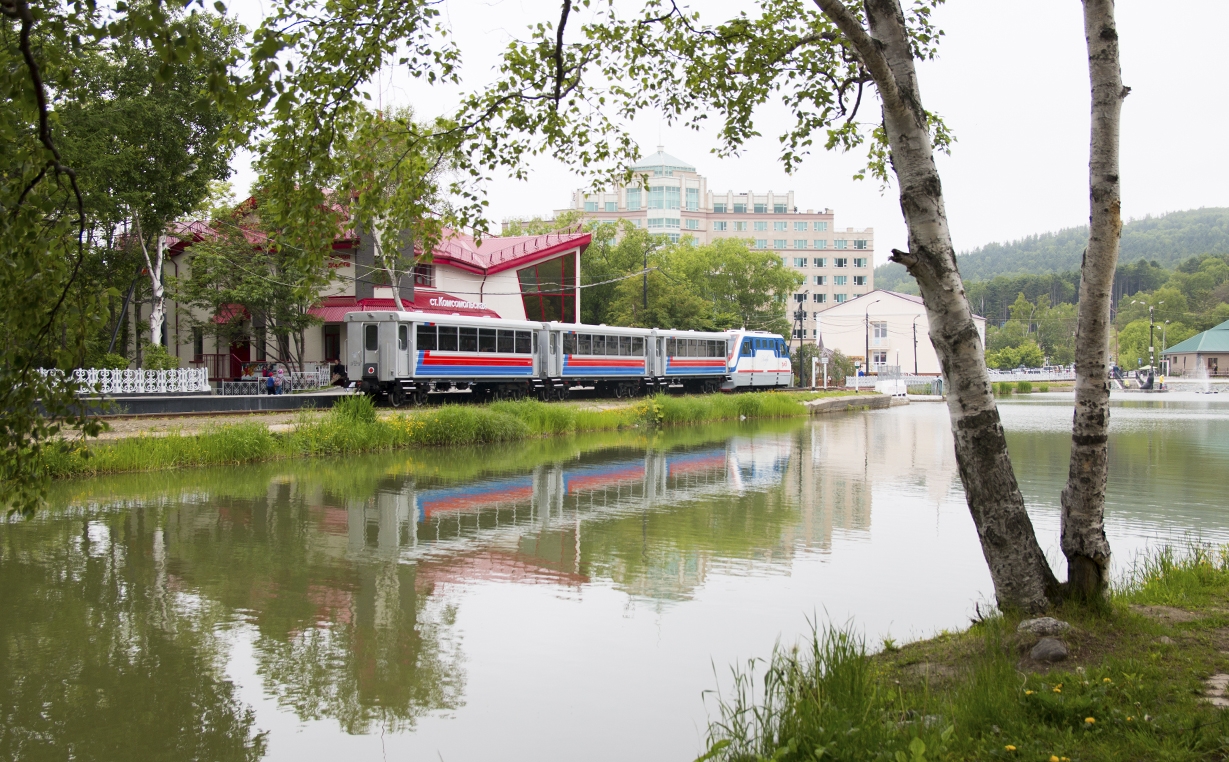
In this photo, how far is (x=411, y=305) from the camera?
3331 centimetres

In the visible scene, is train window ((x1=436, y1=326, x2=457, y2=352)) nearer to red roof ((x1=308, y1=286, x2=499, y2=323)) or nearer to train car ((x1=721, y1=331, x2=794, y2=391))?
red roof ((x1=308, y1=286, x2=499, y2=323))

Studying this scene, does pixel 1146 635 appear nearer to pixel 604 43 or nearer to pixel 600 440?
pixel 604 43

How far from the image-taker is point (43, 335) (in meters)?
3.97

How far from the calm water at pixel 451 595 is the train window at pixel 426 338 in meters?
10.2

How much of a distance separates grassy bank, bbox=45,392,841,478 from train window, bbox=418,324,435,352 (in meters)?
4.32

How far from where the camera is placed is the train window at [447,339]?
85.2 ft

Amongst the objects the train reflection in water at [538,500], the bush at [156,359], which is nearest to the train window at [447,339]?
the bush at [156,359]

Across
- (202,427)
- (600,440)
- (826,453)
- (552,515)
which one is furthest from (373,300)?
(552,515)

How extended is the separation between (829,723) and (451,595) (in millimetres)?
4169

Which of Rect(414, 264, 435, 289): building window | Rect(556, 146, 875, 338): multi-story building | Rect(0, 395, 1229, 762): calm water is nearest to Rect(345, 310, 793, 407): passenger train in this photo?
Rect(414, 264, 435, 289): building window

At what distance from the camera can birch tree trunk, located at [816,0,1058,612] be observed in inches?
209

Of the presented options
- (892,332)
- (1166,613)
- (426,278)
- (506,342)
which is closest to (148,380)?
(506,342)

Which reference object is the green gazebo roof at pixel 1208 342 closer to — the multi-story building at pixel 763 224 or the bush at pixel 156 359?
the multi-story building at pixel 763 224

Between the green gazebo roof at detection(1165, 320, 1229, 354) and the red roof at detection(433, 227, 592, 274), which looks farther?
the green gazebo roof at detection(1165, 320, 1229, 354)
